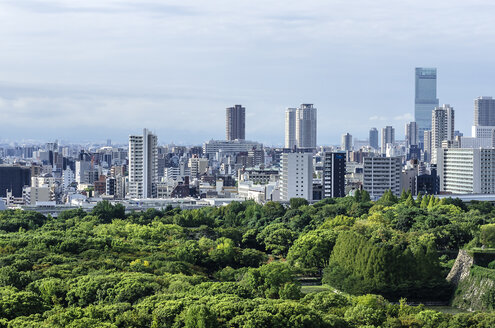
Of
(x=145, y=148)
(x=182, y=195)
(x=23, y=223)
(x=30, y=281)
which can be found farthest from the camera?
(x=182, y=195)

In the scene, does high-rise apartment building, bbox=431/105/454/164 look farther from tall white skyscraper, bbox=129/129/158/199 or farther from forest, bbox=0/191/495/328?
forest, bbox=0/191/495/328

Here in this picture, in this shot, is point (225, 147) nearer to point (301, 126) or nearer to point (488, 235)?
point (301, 126)

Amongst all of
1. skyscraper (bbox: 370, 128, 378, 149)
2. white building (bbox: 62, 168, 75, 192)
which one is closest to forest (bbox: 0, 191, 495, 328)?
white building (bbox: 62, 168, 75, 192)

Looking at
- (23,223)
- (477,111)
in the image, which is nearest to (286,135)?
(477,111)

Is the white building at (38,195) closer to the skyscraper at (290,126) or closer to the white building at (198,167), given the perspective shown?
the white building at (198,167)

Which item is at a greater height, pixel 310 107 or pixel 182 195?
pixel 310 107

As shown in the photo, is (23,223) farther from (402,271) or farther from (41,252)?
(402,271)

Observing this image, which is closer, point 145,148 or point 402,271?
point 402,271
